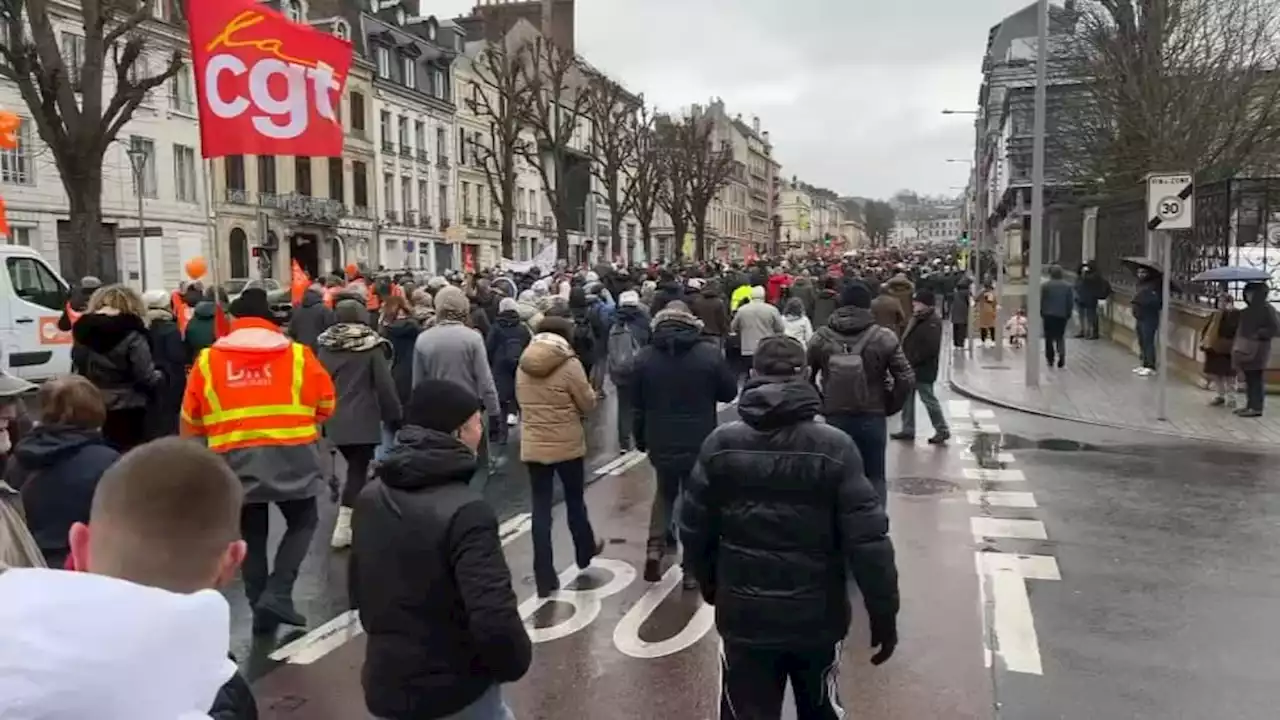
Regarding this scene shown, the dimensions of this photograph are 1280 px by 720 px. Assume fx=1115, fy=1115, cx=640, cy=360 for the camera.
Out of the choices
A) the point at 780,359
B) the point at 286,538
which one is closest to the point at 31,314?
the point at 286,538

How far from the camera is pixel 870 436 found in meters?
7.80

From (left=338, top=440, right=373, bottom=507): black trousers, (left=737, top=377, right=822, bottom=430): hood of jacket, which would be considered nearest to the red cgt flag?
(left=338, top=440, right=373, bottom=507): black trousers

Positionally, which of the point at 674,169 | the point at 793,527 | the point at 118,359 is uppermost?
the point at 674,169

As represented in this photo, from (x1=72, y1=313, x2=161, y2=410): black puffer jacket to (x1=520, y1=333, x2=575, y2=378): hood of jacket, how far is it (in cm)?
275

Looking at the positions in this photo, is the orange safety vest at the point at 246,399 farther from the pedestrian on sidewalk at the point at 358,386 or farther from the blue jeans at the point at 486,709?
the blue jeans at the point at 486,709

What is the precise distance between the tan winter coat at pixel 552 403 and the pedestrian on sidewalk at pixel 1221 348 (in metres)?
11.0

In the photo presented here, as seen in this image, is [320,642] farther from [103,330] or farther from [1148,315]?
[1148,315]

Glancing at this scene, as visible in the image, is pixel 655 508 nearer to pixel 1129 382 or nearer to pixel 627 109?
pixel 1129 382

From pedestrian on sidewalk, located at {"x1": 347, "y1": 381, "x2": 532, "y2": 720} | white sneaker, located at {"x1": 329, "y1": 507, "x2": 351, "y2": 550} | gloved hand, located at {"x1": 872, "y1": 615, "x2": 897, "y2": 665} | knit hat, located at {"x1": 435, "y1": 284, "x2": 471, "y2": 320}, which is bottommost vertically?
white sneaker, located at {"x1": 329, "y1": 507, "x2": 351, "y2": 550}

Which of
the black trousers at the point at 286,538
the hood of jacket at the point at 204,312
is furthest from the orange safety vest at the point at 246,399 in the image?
the hood of jacket at the point at 204,312

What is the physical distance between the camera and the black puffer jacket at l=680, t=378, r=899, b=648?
3.71 meters

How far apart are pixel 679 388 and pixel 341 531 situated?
288 centimetres

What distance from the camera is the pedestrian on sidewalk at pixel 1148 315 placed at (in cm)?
1889

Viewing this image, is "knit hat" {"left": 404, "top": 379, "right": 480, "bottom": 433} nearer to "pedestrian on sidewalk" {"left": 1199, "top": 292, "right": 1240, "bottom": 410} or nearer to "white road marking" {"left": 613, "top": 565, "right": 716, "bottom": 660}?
"white road marking" {"left": 613, "top": 565, "right": 716, "bottom": 660}
